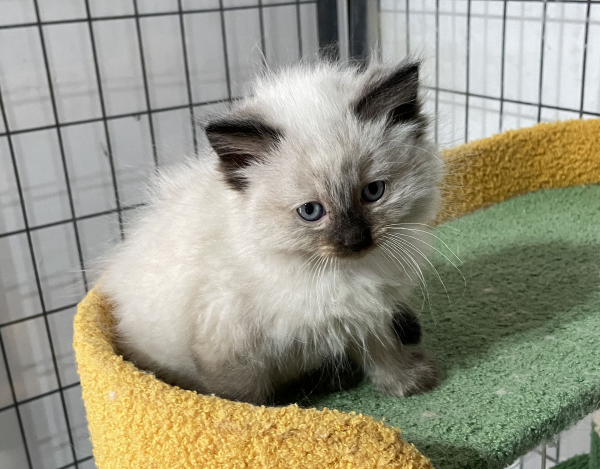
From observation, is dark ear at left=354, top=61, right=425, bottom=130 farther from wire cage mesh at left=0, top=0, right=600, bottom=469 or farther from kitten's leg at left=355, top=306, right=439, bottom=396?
wire cage mesh at left=0, top=0, right=600, bottom=469

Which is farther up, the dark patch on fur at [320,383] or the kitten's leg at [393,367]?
the kitten's leg at [393,367]

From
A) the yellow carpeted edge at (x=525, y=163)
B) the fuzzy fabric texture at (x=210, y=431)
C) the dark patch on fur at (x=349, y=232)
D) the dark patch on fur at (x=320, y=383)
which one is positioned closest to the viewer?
the fuzzy fabric texture at (x=210, y=431)

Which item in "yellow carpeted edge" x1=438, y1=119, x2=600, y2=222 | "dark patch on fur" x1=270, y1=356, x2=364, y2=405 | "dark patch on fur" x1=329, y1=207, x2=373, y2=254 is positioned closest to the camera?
"dark patch on fur" x1=329, y1=207, x2=373, y2=254

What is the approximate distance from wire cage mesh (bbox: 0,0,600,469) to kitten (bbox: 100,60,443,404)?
72 centimetres

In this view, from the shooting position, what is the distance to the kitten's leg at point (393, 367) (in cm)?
104

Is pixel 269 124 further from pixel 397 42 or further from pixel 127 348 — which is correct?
pixel 397 42

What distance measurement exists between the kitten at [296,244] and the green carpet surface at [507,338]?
8 cm

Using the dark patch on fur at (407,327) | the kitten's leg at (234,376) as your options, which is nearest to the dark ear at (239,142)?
the kitten's leg at (234,376)

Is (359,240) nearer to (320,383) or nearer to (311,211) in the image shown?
(311,211)

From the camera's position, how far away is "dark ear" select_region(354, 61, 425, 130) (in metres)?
0.91

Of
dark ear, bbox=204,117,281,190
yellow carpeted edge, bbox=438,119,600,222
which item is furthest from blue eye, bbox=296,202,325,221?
yellow carpeted edge, bbox=438,119,600,222

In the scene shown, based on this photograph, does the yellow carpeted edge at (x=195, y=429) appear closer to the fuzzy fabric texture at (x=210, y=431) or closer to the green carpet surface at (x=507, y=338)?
the fuzzy fabric texture at (x=210, y=431)

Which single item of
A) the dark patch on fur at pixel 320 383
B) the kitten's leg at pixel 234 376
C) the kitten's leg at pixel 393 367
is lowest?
the dark patch on fur at pixel 320 383

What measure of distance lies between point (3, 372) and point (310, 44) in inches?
58.1
